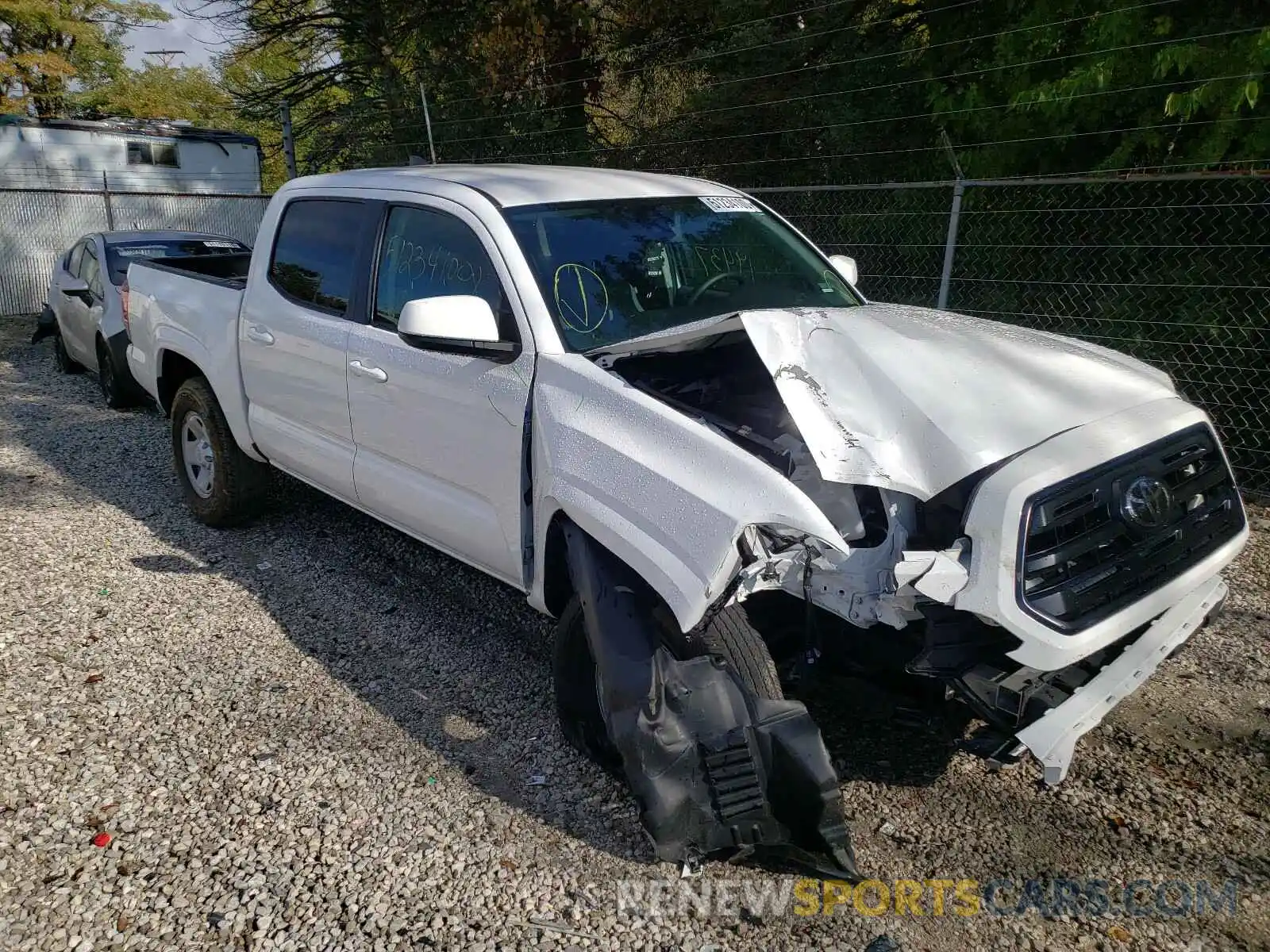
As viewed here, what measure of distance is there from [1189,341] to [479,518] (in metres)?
5.55

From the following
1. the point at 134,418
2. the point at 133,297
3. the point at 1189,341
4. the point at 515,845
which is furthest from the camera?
the point at 134,418

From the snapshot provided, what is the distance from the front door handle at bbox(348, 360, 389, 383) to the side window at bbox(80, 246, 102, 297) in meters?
6.80

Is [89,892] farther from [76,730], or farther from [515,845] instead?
[515,845]

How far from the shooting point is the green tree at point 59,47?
29.9 meters

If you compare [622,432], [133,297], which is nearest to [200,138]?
[133,297]

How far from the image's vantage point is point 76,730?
11.6 feet

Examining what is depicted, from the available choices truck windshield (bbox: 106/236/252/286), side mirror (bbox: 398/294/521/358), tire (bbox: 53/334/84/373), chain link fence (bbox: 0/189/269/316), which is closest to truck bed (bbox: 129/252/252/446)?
side mirror (bbox: 398/294/521/358)

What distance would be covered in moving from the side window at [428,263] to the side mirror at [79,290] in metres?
7.14

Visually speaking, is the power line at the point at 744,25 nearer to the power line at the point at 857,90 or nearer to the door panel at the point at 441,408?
the power line at the point at 857,90

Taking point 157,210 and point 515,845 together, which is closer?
point 515,845

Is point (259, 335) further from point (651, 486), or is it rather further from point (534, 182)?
point (651, 486)

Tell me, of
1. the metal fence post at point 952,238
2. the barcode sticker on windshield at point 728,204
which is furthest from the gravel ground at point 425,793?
the metal fence post at point 952,238

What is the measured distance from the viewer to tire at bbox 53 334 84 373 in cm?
1082

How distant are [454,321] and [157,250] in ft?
25.8
